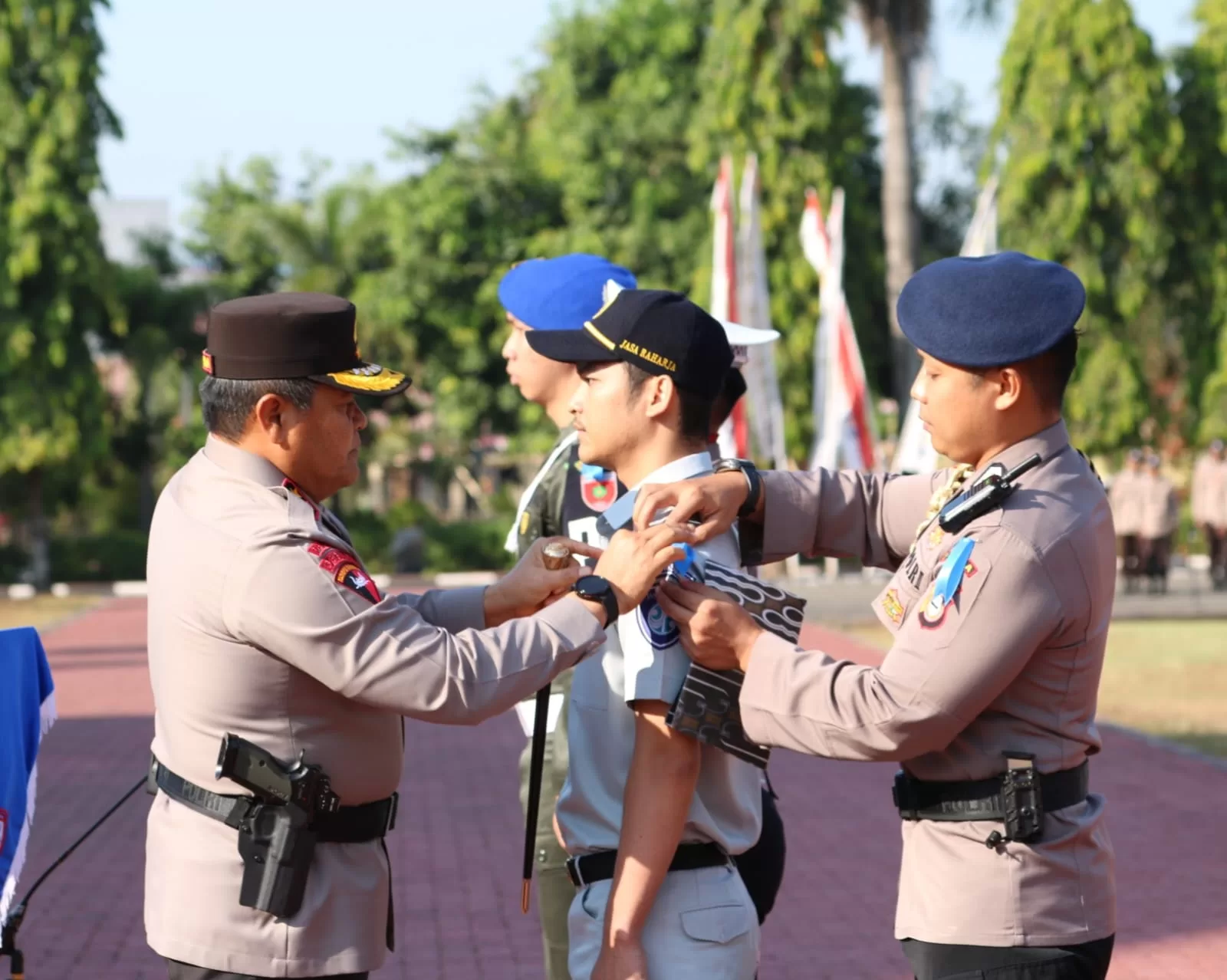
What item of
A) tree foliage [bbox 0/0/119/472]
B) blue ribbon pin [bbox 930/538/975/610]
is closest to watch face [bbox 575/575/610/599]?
blue ribbon pin [bbox 930/538/975/610]

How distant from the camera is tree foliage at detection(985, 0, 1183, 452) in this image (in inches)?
1109

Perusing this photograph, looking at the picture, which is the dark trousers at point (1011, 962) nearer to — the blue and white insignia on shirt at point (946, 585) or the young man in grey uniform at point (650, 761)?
the young man in grey uniform at point (650, 761)

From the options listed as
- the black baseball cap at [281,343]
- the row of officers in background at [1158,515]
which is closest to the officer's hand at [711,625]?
the black baseball cap at [281,343]

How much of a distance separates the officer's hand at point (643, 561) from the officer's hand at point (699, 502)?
0.03 m

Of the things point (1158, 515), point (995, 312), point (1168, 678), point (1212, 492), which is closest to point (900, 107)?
point (1212, 492)

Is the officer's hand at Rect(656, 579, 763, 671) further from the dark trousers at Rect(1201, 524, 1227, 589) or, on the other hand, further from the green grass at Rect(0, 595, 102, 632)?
the dark trousers at Rect(1201, 524, 1227, 589)

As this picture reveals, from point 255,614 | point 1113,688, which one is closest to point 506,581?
point 255,614

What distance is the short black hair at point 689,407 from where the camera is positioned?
285 cm

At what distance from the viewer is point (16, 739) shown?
3.54 metres

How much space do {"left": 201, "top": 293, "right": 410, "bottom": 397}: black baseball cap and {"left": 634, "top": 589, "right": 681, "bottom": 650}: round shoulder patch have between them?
57 centimetres

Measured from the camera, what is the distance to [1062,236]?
Answer: 28656 millimetres

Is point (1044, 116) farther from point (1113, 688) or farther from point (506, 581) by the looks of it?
point (506, 581)

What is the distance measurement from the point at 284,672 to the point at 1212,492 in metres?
23.9

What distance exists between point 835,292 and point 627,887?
64.6 feet
